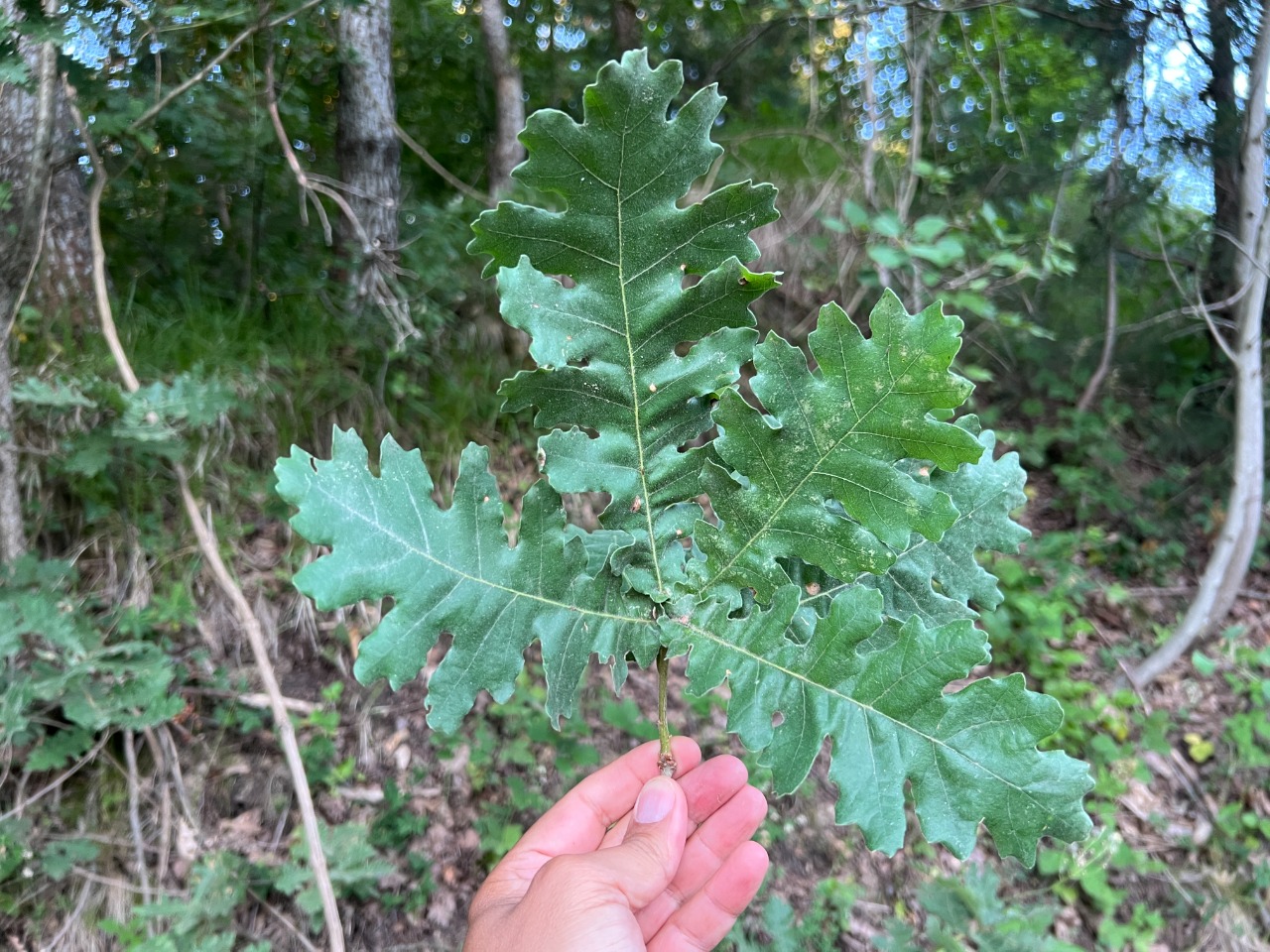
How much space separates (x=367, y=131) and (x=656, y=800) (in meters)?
3.33

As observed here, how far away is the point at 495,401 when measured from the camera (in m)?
3.55

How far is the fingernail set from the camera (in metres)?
1.36

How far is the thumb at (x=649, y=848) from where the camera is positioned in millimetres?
1289

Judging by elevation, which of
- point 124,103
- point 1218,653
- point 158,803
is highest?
point 124,103

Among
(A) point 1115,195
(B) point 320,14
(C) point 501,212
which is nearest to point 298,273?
(B) point 320,14

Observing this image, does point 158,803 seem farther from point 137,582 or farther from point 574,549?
point 574,549

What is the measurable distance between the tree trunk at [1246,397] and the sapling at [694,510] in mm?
3354

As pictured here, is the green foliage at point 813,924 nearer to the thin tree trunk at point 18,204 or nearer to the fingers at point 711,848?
the fingers at point 711,848

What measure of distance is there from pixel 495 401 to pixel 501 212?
8.12 feet

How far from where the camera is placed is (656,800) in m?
1.36

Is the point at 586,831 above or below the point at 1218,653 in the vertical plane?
above

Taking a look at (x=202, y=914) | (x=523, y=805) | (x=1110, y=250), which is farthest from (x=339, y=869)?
(x=1110, y=250)

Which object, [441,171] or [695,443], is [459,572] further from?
[441,171]

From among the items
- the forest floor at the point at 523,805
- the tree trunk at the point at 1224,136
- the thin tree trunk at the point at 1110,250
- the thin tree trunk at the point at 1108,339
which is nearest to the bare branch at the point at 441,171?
the forest floor at the point at 523,805
